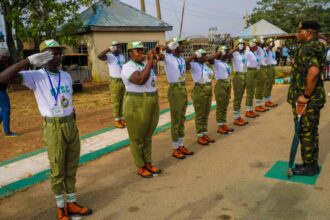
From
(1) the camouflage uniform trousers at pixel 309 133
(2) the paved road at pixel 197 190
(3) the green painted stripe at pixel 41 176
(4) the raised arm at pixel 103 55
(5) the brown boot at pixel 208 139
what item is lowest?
(2) the paved road at pixel 197 190

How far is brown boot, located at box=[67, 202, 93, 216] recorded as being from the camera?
3648 mm

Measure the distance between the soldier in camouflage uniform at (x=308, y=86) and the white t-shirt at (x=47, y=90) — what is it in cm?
296

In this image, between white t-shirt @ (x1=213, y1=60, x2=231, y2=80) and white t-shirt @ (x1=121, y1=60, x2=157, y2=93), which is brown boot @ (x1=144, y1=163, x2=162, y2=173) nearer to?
white t-shirt @ (x1=121, y1=60, x2=157, y2=93)

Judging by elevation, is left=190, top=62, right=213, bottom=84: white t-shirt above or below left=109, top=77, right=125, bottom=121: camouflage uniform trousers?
above

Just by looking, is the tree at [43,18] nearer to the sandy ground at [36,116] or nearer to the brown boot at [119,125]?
the sandy ground at [36,116]

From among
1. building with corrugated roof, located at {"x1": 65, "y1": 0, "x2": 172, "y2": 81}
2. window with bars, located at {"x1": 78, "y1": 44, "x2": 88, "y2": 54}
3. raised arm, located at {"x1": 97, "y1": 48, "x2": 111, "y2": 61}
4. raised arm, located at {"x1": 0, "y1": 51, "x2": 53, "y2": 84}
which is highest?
building with corrugated roof, located at {"x1": 65, "y1": 0, "x2": 172, "y2": 81}

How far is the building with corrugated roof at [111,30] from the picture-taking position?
15805 mm

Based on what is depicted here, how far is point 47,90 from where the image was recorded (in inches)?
130

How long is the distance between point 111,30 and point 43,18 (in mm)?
3876

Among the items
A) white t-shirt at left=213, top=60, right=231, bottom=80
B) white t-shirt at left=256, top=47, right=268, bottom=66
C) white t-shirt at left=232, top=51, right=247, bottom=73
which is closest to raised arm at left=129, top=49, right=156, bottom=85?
white t-shirt at left=213, top=60, right=231, bottom=80

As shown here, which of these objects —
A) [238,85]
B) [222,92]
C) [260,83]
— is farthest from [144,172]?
[260,83]

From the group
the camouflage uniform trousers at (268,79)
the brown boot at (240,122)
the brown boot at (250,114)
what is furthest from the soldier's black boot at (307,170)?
the camouflage uniform trousers at (268,79)

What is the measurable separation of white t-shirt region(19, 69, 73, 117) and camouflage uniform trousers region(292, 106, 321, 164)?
3.06 meters

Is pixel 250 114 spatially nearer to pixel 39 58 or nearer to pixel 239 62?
pixel 239 62
